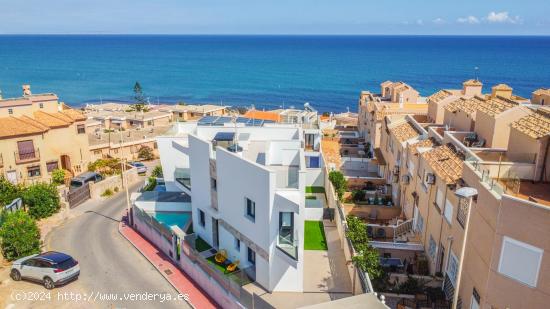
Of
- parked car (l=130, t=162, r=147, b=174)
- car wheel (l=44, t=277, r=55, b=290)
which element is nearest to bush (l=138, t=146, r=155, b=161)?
parked car (l=130, t=162, r=147, b=174)

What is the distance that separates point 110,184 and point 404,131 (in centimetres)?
2696

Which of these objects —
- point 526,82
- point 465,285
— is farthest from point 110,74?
point 465,285

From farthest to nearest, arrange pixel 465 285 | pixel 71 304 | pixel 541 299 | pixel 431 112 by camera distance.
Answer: pixel 431 112 < pixel 71 304 < pixel 465 285 < pixel 541 299

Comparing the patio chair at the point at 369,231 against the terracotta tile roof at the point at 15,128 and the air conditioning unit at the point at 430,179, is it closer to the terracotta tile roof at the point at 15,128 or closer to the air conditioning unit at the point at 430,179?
the air conditioning unit at the point at 430,179

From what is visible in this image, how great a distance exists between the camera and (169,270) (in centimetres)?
2606

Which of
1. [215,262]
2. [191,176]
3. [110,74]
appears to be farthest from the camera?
[110,74]

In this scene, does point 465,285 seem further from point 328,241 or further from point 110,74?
point 110,74

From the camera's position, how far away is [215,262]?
24.6m

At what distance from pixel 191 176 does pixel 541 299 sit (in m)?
19.8

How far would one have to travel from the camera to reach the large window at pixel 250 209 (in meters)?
21.7

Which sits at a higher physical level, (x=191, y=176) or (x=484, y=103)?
(x=484, y=103)

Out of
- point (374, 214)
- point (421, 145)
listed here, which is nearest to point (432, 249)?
point (421, 145)

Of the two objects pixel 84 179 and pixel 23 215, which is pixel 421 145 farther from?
pixel 84 179

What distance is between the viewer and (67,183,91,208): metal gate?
117 feet
